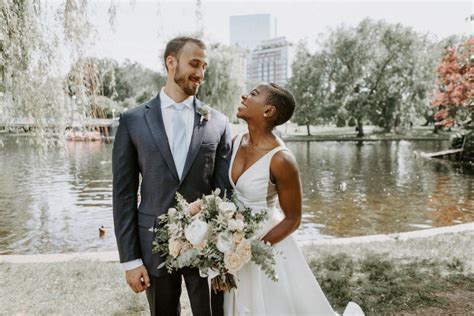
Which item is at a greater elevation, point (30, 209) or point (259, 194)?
point (259, 194)

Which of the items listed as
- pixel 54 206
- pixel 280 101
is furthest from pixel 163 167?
pixel 54 206

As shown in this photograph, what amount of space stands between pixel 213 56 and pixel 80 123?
80.3 ft

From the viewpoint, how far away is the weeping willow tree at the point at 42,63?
16.3ft

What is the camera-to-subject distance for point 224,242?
89.6 inches

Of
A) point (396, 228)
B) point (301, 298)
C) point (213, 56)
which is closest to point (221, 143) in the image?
point (301, 298)

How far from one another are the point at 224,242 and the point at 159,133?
2.37ft

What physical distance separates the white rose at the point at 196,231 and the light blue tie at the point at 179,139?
0.40 m

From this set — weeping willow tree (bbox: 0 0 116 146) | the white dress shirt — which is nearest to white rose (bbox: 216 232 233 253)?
the white dress shirt

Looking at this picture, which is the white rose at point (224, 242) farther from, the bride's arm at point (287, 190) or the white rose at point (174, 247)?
the bride's arm at point (287, 190)

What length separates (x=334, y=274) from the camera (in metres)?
4.94

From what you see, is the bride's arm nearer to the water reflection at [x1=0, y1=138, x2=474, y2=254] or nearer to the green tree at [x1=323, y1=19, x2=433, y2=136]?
the water reflection at [x1=0, y1=138, x2=474, y2=254]

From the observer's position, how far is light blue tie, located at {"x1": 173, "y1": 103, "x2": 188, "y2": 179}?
258 cm

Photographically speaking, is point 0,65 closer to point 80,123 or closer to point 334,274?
point 80,123

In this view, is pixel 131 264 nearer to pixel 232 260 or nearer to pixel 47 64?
pixel 232 260
